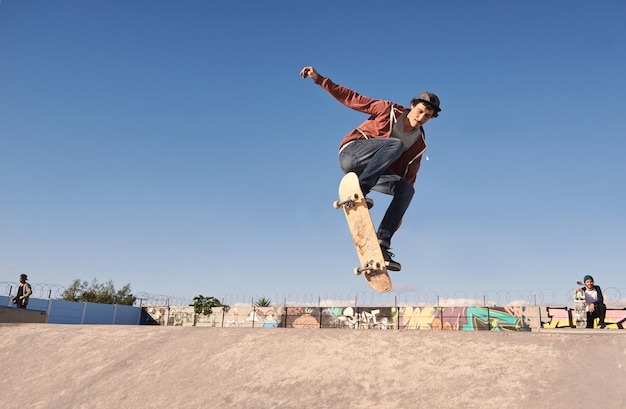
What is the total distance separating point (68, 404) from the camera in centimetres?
313

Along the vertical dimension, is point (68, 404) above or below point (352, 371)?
below

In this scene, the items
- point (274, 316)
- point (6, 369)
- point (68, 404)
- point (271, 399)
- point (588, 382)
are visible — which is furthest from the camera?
point (274, 316)

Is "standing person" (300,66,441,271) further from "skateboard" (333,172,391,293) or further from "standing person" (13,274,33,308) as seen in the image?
"standing person" (13,274,33,308)

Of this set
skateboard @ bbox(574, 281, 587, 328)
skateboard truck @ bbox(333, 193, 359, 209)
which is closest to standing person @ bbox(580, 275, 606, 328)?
skateboard @ bbox(574, 281, 587, 328)

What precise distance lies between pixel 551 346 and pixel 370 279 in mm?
1985

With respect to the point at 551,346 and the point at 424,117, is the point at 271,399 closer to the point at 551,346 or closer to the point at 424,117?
the point at 551,346

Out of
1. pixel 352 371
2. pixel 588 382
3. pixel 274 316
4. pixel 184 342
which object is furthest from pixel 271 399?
pixel 274 316

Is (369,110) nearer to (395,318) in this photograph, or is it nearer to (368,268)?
(368,268)

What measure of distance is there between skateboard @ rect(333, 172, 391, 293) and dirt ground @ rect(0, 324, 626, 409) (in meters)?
1.07

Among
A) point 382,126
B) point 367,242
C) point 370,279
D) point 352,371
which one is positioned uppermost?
point 382,126

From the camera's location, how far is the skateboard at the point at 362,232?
4352 millimetres

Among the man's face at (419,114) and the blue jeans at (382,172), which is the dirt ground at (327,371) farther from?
the man's face at (419,114)

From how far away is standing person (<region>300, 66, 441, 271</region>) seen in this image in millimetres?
4262

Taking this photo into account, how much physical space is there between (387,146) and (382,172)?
0.27m
